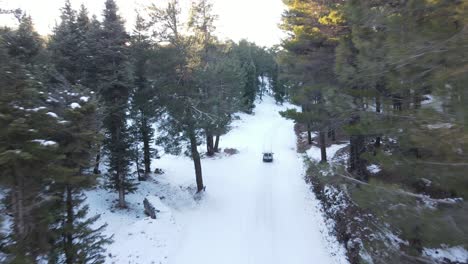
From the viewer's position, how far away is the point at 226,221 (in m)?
15.1

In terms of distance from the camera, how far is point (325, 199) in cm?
1558

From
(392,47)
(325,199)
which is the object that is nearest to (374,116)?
(392,47)

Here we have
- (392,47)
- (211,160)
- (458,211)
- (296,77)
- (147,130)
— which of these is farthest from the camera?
(211,160)

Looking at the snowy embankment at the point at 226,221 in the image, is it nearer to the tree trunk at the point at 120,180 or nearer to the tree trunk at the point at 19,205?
the tree trunk at the point at 120,180

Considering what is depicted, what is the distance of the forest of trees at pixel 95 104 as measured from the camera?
615 cm

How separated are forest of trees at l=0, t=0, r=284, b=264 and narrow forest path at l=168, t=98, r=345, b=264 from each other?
2723 millimetres

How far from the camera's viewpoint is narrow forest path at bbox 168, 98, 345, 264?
11992 mm

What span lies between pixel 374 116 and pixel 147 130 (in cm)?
1540

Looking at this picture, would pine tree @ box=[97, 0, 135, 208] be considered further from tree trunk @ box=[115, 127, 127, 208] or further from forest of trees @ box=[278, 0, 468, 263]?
forest of trees @ box=[278, 0, 468, 263]

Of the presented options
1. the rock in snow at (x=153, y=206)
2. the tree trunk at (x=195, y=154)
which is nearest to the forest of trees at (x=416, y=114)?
the rock in snow at (x=153, y=206)

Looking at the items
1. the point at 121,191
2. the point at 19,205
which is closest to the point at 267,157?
the point at 121,191

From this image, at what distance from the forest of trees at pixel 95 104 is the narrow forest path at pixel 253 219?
2723 mm

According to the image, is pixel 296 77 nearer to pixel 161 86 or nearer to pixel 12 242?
pixel 161 86

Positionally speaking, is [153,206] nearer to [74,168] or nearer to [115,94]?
[115,94]
